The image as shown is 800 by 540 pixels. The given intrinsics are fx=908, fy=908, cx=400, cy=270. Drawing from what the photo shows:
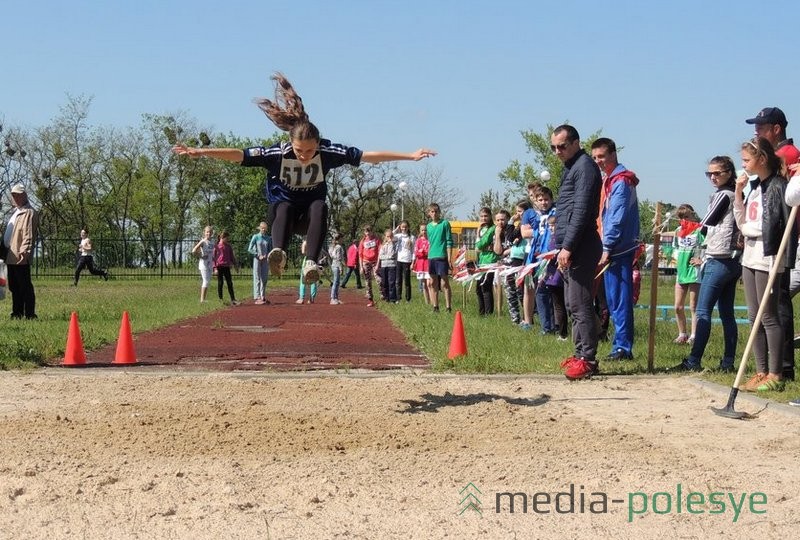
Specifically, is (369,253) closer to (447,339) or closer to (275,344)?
(275,344)

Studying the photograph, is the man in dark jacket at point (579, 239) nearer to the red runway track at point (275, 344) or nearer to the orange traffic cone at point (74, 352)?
the red runway track at point (275, 344)

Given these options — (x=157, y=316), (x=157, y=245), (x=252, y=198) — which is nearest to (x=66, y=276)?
(x=157, y=245)

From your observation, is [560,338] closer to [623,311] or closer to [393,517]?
[623,311]

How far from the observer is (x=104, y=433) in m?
5.81

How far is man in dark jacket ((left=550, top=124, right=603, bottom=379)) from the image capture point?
8.36 meters

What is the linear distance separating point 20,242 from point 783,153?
10743mm

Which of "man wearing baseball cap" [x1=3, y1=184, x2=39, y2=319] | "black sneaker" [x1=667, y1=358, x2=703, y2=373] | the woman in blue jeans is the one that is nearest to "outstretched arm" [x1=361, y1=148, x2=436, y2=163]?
the woman in blue jeans

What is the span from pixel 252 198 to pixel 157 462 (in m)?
44.6

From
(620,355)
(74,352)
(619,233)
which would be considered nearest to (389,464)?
(619,233)

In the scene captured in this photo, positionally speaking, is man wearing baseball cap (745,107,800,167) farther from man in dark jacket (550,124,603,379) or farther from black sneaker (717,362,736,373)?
black sneaker (717,362,736,373)

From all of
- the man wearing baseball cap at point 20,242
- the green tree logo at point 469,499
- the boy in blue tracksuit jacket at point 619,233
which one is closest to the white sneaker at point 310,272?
the boy in blue tracksuit jacket at point 619,233

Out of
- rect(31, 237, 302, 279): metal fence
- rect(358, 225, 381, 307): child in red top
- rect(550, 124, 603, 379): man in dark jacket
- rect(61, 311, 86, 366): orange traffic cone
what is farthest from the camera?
rect(31, 237, 302, 279): metal fence

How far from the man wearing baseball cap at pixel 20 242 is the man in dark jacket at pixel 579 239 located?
336 inches

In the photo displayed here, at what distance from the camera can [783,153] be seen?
7.39 m
